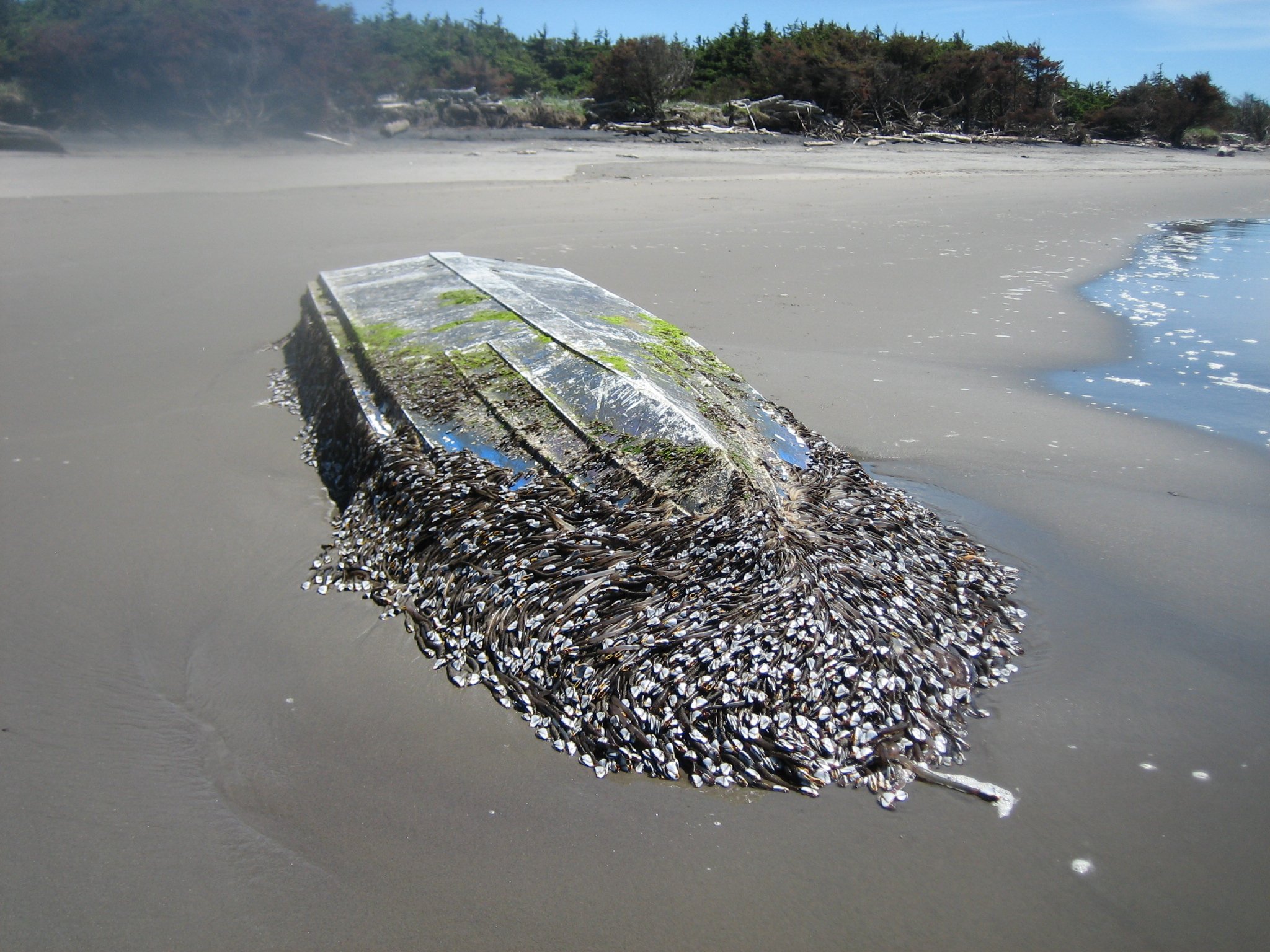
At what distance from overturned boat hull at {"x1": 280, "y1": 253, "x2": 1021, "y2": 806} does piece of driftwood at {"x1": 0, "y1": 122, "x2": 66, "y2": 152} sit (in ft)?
47.5

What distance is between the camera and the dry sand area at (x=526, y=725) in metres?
1.86

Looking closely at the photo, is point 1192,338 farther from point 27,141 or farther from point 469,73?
point 469,73

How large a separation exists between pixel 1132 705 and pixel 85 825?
9.09 feet

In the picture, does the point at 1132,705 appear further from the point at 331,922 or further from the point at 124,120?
the point at 124,120

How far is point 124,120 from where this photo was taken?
1702 centimetres

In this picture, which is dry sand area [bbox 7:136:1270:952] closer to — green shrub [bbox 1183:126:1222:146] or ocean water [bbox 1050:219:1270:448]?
ocean water [bbox 1050:219:1270:448]

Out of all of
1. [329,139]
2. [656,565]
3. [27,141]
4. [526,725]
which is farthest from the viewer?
[329,139]

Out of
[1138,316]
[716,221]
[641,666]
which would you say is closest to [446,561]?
[641,666]

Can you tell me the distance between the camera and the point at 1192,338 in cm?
591

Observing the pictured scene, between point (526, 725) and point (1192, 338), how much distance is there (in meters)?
5.71

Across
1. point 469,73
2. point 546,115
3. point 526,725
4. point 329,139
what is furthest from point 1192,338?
point 469,73

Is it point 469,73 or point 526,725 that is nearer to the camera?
point 526,725

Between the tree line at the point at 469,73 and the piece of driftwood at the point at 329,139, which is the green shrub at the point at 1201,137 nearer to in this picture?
the tree line at the point at 469,73

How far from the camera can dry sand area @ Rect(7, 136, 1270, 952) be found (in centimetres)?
186
